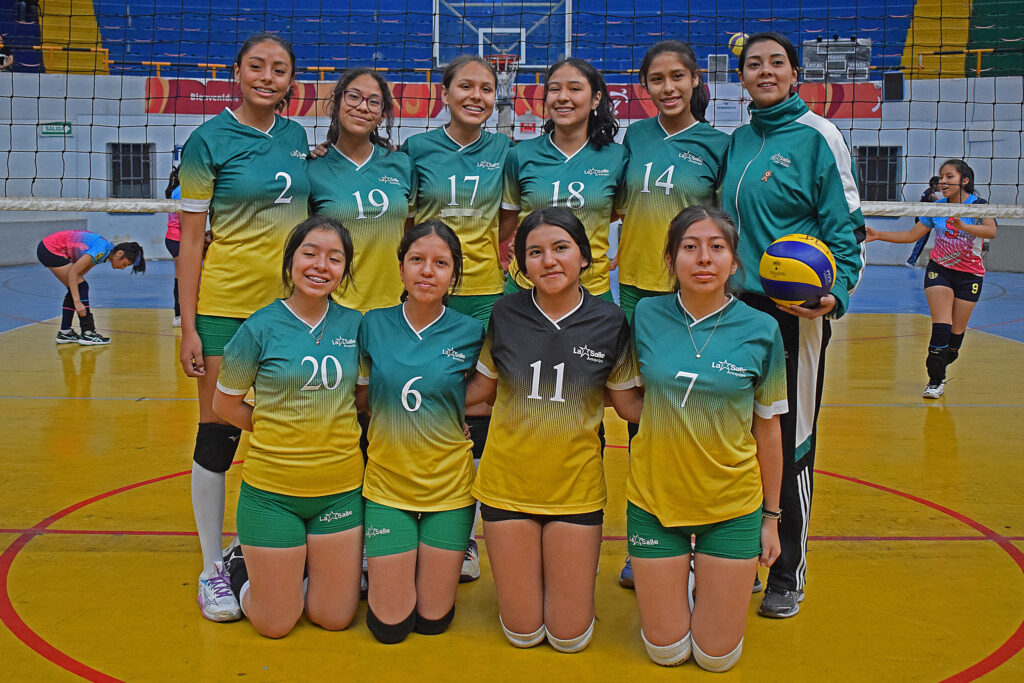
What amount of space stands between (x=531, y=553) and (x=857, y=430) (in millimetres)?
3398

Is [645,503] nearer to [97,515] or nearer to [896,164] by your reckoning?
[97,515]

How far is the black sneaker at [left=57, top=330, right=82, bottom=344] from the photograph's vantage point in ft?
27.6

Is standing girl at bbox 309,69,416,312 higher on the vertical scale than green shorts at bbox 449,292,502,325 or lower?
higher

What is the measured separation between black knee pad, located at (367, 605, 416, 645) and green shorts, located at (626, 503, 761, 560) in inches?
28.3

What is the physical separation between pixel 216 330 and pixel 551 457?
48.6 inches

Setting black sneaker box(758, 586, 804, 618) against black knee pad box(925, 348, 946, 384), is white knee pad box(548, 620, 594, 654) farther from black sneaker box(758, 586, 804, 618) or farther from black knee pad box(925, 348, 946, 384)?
black knee pad box(925, 348, 946, 384)

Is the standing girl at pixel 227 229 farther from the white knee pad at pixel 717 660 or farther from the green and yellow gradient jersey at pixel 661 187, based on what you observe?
the white knee pad at pixel 717 660

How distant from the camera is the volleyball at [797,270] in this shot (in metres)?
2.67

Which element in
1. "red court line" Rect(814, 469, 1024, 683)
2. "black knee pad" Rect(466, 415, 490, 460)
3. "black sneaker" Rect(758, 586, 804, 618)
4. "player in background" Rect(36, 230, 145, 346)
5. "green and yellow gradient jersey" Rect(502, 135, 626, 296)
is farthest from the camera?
"player in background" Rect(36, 230, 145, 346)

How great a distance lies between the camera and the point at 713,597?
262cm

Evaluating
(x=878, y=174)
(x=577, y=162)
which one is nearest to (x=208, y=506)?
(x=577, y=162)

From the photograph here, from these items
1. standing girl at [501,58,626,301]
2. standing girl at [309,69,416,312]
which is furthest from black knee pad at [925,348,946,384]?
standing girl at [309,69,416,312]

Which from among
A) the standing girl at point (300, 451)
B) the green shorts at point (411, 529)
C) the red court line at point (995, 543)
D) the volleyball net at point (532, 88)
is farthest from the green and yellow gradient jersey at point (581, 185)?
the volleyball net at point (532, 88)

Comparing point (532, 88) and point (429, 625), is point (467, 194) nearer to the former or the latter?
point (429, 625)
